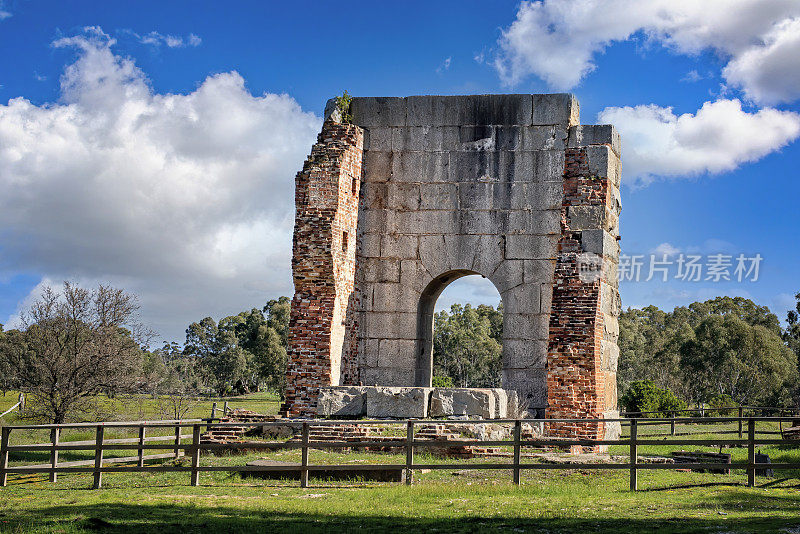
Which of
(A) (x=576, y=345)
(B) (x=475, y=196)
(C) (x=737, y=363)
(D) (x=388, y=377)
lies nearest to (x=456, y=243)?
(B) (x=475, y=196)

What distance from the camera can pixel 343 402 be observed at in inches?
589

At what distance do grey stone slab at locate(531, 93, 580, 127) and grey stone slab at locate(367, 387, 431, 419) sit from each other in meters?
→ 5.79

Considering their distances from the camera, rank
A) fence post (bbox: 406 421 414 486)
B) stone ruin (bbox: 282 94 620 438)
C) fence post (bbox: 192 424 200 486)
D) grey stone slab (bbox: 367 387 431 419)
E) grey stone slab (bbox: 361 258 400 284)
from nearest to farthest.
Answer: fence post (bbox: 406 421 414 486), fence post (bbox: 192 424 200 486), grey stone slab (bbox: 367 387 431 419), stone ruin (bbox: 282 94 620 438), grey stone slab (bbox: 361 258 400 284)

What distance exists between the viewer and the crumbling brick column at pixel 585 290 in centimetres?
1505

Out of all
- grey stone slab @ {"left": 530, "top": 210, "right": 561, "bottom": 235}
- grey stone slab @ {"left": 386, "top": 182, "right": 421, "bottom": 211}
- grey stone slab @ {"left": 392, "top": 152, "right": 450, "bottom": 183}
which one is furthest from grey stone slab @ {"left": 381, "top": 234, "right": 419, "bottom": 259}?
grey stone slab @ {"left": 530, "top": 210, "right": 561, "bottom": 235}

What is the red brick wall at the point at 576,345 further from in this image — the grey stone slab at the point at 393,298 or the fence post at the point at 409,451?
the fence post at the point at 409,451

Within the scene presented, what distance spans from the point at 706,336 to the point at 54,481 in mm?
40609

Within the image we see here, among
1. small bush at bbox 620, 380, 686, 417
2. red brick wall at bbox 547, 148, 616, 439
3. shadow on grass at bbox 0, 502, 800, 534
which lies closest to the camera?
shadow on grass at bbox 0, 502, 800, 534

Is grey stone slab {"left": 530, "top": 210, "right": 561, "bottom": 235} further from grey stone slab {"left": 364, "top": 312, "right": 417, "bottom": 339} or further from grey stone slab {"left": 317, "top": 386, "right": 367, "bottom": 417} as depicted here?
grey stone slab {"left": 317, "top": 386, "right": 367, "bottom": 417}

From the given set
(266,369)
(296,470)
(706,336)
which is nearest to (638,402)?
(296,470)

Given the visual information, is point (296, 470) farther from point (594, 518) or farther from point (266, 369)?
point (266, 369)

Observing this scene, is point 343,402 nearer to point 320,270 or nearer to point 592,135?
point 320,270

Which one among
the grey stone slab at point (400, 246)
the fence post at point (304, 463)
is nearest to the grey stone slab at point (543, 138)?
the grey stone slab at point (400, 246)

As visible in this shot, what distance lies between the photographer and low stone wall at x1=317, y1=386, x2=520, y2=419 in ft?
47.6
